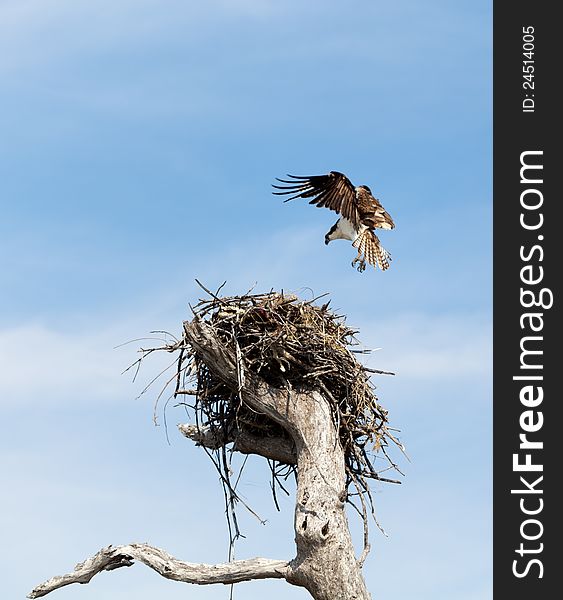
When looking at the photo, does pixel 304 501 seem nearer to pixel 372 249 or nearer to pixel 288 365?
pixel 288 365

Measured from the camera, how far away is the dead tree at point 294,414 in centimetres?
794

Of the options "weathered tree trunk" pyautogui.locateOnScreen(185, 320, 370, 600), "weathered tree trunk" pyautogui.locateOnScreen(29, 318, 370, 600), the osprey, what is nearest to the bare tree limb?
"weathered tree trunk" pyautogui.locateOnScreen(29, 318, 370, 600)

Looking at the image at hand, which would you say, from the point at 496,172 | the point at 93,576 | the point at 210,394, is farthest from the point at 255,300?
the point at 93,576

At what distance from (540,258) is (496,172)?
2.88 feet

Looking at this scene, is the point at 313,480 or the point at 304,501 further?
the point at 313,480

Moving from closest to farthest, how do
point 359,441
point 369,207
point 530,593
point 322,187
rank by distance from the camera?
1. point 530,593
2. point 359,441
3. point 322,187
4. point 369,207

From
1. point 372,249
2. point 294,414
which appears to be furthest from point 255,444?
point 372,249

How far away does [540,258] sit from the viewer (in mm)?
8469

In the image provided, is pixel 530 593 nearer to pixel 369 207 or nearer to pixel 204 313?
pixel 204 313

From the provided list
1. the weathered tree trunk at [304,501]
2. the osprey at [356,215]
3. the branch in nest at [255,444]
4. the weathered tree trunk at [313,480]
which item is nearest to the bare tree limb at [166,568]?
the weathered tree trunk at [304,501]

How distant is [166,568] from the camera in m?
8.68

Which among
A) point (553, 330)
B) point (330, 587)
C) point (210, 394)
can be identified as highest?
point (553, 330)

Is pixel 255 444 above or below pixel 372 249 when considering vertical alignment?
below

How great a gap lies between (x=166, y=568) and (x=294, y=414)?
1.85 meters
